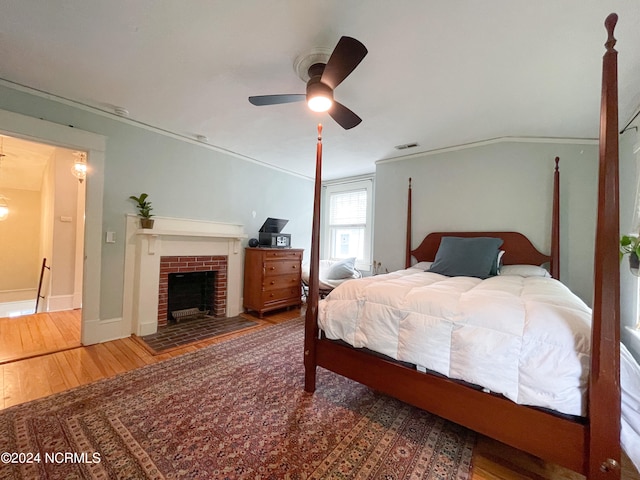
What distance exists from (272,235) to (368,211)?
1.83m

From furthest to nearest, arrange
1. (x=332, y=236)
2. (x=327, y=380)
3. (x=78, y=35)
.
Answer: (x=332, y=236), (x=327, y=380), (x=78, y=35)

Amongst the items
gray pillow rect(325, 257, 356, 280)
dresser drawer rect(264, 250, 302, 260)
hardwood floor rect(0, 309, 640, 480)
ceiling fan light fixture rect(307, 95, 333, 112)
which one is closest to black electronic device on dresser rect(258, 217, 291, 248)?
dresser drawer rect(264, 250, 302, 260)

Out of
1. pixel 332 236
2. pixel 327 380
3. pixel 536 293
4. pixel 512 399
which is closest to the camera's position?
pixel 512 399

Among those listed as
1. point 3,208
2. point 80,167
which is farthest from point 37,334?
point 3,208

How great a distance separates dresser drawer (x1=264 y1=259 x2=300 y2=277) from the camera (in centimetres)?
368

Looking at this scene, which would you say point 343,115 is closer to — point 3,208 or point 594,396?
point 594,396

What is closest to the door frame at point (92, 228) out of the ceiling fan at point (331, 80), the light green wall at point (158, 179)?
the light green wall at point (158, 179)

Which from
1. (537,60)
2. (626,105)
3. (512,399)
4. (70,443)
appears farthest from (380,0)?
(70,443)

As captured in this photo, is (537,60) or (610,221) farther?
(537,60)

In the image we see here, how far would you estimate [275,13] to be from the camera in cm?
145

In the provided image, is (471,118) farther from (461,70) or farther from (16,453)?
(16,453)

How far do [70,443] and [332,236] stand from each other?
14.1 ft

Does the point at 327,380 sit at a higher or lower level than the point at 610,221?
lower

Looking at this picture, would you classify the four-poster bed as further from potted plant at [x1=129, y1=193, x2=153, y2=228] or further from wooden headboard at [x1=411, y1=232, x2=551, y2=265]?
potted plant at [x1=129, y1=193, x2=153, y2=228]
